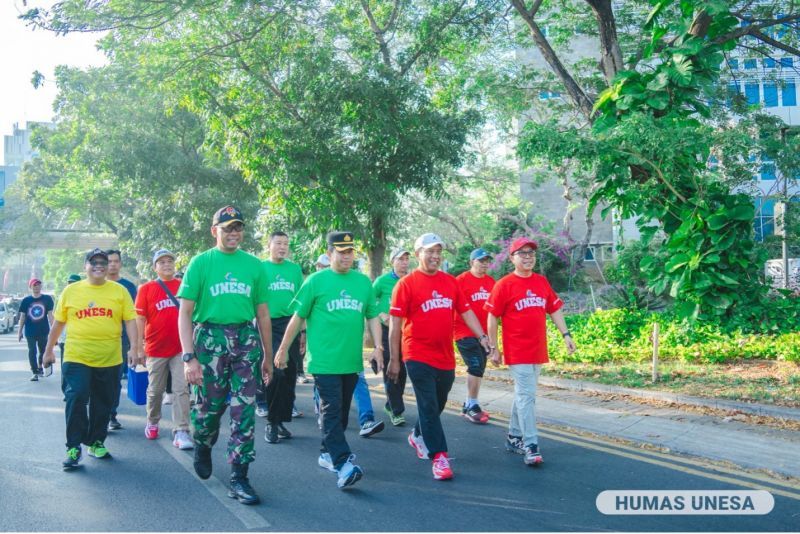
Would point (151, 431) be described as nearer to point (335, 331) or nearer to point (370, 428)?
point (370, 428)

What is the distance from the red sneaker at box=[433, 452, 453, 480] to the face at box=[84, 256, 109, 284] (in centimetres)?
343

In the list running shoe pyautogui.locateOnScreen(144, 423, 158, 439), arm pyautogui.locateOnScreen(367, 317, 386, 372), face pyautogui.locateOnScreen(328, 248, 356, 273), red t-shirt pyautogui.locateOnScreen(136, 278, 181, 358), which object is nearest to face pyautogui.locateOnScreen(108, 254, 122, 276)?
red t-shirt pyautogui.locateOnScreen(136, 278, 181, 358)

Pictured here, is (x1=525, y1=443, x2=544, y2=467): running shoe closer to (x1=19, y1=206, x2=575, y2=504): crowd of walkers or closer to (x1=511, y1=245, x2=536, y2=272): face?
(x1=19, y1=206, x2=575, y2=504): crowd of walkers

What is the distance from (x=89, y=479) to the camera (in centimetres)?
610

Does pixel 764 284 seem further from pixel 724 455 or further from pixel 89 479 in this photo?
pixel 89 479

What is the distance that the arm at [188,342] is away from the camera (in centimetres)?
529

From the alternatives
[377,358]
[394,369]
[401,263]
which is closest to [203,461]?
[377,358]

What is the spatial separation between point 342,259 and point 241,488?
1.88 m

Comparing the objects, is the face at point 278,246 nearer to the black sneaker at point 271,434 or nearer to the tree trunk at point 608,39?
the black sneaker at point 271,434

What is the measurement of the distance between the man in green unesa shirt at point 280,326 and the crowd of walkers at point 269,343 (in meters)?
0.02

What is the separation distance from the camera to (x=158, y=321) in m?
7.58

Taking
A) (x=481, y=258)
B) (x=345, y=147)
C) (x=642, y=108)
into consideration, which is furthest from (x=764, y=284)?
(x=345, y=147)

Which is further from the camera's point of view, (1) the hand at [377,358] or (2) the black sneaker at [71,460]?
(2) the black sneaker at [71,460]

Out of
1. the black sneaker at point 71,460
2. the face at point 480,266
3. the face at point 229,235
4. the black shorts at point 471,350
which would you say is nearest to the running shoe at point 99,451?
the black sneaker at point 71,460
